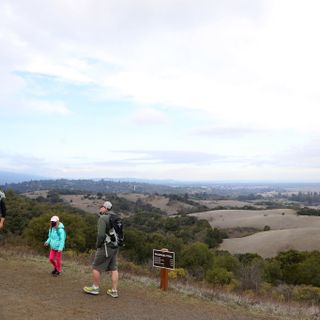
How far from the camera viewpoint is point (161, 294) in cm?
915

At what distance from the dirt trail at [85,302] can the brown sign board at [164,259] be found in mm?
586

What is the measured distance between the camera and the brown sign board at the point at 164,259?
917 centimetres

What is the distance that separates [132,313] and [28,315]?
1773 millimetres

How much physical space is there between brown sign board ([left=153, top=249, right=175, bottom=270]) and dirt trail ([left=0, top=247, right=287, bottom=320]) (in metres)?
0.59

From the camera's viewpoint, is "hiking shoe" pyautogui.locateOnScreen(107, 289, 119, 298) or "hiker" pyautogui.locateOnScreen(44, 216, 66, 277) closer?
"hiking shoe" pyautogui.locateOnScreen(107, 289, 119, 298)

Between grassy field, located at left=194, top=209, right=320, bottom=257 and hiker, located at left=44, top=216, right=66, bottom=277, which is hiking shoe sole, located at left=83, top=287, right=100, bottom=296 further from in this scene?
grassy field, located at left=194, top=209, right=320, bottom=257

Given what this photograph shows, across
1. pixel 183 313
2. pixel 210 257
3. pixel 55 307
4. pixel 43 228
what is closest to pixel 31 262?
pixel 55 307

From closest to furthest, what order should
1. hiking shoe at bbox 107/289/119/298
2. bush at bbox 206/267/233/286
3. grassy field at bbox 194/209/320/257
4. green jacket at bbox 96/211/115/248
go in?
green jacket at bbox 96/211/115/248
hiking shoe at bbox 107/289/119/298
bush at bbox 206/267/233/286
grassy field at bbox 194/209/320/257

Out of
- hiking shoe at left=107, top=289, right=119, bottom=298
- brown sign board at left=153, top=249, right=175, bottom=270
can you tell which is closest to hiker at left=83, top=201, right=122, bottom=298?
hiking shoe at left=107, top=289, right=119, bottom=298

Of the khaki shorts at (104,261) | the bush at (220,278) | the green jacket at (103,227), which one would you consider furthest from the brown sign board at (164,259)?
the bush at (220,278)

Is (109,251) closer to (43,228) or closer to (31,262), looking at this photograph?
(31,262)

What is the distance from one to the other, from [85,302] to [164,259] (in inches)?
78.8

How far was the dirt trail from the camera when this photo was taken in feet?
24.4

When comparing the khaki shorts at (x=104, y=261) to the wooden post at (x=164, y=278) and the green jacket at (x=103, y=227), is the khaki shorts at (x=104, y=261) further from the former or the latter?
the wooden post at (x=164, y=278)
